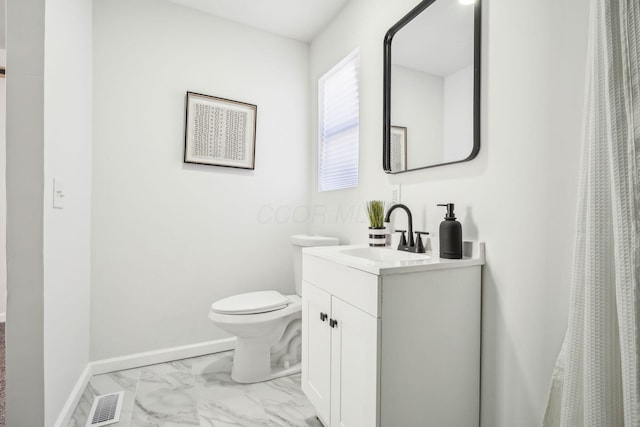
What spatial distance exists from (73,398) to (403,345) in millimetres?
1706

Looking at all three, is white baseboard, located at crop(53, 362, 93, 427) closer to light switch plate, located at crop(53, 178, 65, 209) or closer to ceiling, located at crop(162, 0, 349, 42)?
light switch plate, located at crop(53, 178, 65, 209)

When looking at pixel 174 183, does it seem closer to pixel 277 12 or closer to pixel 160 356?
pixel 160 356

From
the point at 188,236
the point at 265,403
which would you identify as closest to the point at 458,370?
the point at 265,403

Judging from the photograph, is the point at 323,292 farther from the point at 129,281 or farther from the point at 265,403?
the point at 129,281

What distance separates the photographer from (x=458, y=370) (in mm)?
1118

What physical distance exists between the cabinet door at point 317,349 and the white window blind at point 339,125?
86 cm

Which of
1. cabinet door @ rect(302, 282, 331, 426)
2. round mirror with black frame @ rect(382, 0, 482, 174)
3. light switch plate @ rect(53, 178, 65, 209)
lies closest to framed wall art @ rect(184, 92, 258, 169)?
light switch plate @ rect(53, 178, 65, 209)

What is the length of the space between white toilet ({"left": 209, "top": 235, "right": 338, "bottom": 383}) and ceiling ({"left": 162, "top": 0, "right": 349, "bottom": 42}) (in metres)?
1.64

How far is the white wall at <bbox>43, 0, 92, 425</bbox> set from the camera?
1194 mm

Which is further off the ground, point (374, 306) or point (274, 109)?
point (274, 109)

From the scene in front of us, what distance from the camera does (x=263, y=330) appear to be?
5.77 ft

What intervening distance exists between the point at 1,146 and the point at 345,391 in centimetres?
352

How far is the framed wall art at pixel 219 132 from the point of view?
209cm

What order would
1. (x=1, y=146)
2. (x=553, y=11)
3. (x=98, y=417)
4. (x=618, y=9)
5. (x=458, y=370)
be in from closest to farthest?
(x=618, y=9) < (x=553, y=11) < (x=458, y=370) < (x=98, y=417) < (x=1, y=146)
